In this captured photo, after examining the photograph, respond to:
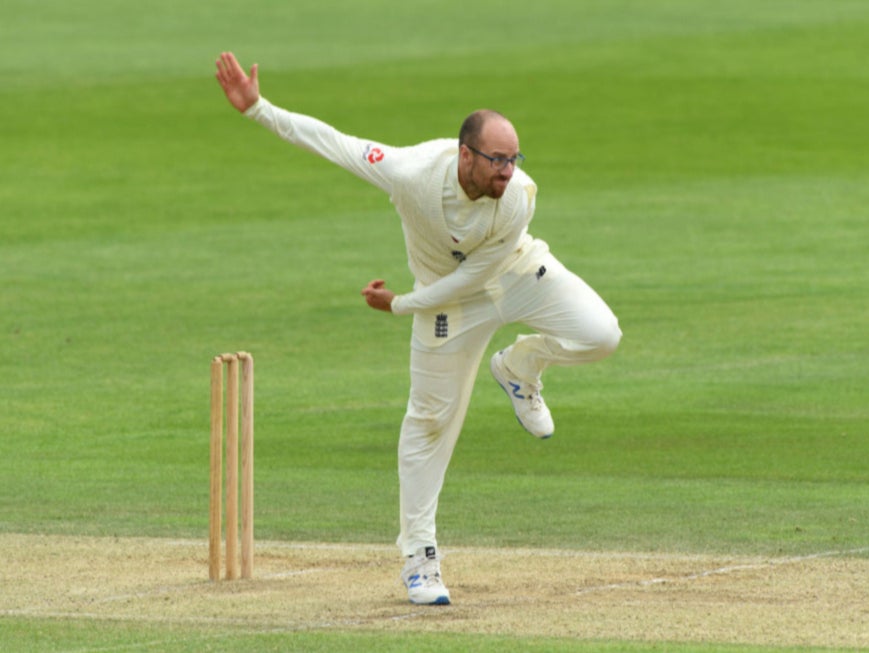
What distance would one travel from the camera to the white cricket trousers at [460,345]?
34.0 feet

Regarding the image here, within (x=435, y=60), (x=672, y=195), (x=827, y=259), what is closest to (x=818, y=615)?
(x=827, y=259)

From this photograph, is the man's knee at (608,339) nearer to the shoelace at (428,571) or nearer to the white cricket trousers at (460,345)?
the white cricket trousers at (460,345)

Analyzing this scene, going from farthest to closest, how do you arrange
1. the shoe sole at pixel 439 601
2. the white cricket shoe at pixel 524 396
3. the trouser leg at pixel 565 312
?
the white cricket shoe at pixel 524 396 → the trouser leg at pixel 565 312 → the shoe sole at pixel 439 601

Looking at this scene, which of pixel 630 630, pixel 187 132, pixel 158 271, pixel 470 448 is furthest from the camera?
pixel 187 132

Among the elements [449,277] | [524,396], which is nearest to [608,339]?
[449,277]

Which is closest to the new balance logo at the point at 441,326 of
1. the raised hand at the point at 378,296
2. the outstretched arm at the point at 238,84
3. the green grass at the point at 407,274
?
the raised hand at the point at 378,296

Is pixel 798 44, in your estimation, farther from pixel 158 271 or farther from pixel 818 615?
pixel 818 615

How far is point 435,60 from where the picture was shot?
46469mm

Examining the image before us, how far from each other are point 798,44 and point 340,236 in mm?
21797

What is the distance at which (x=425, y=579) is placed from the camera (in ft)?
33.8

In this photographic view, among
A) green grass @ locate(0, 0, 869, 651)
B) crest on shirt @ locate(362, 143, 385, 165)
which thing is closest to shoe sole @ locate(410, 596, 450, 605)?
green grass @ locate(0, 0, 869, 651)

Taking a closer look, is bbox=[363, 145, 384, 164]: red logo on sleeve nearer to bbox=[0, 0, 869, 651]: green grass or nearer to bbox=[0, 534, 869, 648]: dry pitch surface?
bbox=[0, 534, 869, 648]: dry pitch surface

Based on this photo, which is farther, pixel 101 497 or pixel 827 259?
pixel 827 259

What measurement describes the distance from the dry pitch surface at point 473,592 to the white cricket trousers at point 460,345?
517 mm
